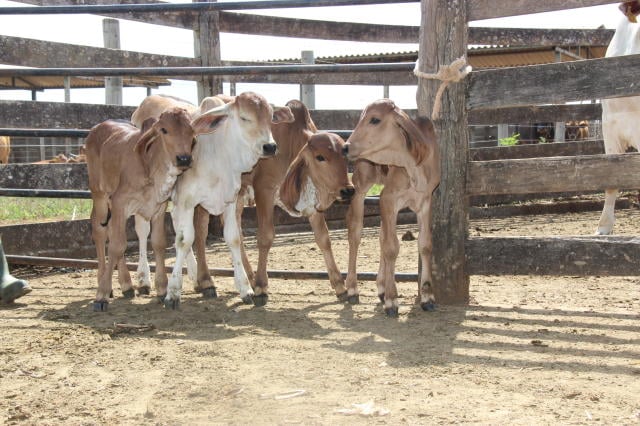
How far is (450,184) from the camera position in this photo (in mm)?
5137

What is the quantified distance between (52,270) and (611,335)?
4823 mm

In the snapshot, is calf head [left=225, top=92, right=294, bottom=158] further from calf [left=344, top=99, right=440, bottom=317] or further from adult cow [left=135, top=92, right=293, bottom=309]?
calf [left=344, top=99, right=440, bottom=317]

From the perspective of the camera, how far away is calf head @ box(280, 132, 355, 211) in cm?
532

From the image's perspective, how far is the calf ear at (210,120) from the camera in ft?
17.1

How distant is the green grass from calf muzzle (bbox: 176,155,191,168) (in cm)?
502

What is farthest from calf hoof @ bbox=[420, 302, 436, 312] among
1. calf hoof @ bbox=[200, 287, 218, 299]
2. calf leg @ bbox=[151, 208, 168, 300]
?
calf leg @ bbox=[151, 208, 168, 300]

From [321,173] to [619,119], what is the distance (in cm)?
328

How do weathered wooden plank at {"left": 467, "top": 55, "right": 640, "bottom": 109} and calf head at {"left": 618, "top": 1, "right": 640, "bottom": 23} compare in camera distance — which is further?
calf head at {"left": 618, "top": 1, "right": 640, "bottom": 23}

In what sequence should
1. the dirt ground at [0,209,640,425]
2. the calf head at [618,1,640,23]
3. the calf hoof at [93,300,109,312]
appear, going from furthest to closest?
the calf head at [618,1,640,23] → the calf hoof at [93,300,109,312] → the dirt ground at [0,209,640,425]

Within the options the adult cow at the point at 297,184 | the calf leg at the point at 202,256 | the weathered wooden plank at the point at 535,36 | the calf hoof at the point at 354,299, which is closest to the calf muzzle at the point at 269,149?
the adult cow at the point at 297,184

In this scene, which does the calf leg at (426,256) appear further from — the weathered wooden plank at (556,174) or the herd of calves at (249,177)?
the weathered wooden plank at (556,174)

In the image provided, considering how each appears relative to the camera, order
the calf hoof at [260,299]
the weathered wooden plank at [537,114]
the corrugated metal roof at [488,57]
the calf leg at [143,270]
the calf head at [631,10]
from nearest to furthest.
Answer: the calf hoof at [260,299]
the calf leg at [143,270]
the calf head at [631,10]
the weathered wooden plank at [537,114]
the corrugated metal roof at [488,57]

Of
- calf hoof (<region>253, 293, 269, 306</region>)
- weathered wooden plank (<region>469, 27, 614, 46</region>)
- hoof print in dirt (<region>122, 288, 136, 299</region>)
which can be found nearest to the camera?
calf hoof (<region>253, 293, 269, 306</region>)

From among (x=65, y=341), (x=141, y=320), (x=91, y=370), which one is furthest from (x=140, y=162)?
(x=91, y=370)
